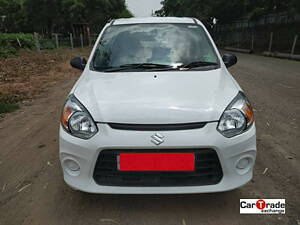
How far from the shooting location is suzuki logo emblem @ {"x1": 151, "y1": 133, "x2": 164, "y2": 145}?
2010 mm

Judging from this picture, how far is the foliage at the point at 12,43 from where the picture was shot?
646 inches

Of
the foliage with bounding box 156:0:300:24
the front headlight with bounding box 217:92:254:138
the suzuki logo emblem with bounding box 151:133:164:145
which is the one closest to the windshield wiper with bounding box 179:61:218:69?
the front headlight with bounding box 217:92:254:138

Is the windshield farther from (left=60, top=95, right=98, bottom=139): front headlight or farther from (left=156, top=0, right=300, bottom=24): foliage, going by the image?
(left=156, top=0, right=300, bottom=24): foliage

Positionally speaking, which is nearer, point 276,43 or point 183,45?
point 183,45

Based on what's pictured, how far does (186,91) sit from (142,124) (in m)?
0.50

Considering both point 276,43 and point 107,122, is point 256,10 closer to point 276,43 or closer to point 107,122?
point 276,43

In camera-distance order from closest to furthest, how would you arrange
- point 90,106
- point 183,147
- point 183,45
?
1. point 183,147
2. point 90,106
3. point 183,45

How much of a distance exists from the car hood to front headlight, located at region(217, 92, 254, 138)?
0.05m

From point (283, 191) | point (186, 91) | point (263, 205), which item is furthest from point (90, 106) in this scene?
point (283, 191)

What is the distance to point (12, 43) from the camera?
19.6m

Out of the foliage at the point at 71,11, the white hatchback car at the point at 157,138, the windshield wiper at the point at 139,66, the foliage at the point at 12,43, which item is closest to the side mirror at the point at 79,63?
the windshield wiper at the point at 139,66

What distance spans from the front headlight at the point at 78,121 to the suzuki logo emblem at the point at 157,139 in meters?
0.43

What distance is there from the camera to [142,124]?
2.08 metres

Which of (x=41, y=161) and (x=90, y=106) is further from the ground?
(x=90, y=106)
